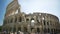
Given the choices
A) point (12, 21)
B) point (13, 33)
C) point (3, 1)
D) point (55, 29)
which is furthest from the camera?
point (12, 21)

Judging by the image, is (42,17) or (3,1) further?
(42,17)

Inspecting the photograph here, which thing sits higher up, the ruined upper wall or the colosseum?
the ruined upper wall

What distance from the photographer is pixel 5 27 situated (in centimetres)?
339

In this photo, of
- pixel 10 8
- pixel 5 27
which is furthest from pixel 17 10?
pixel 5 27

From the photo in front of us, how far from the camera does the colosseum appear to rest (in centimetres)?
311

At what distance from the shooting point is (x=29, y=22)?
10.8 ft

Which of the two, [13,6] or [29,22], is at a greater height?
[13,6]

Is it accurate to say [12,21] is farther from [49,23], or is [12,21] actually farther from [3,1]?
[3,1]

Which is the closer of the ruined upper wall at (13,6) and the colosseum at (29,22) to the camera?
the ruined upper wall at (13,6)

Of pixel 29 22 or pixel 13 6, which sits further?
pixel 29 22

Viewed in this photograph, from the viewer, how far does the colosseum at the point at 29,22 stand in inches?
123

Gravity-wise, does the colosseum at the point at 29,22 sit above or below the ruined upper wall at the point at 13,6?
below

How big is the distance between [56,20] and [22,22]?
0.83 m

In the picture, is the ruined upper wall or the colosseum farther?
the colosseum
